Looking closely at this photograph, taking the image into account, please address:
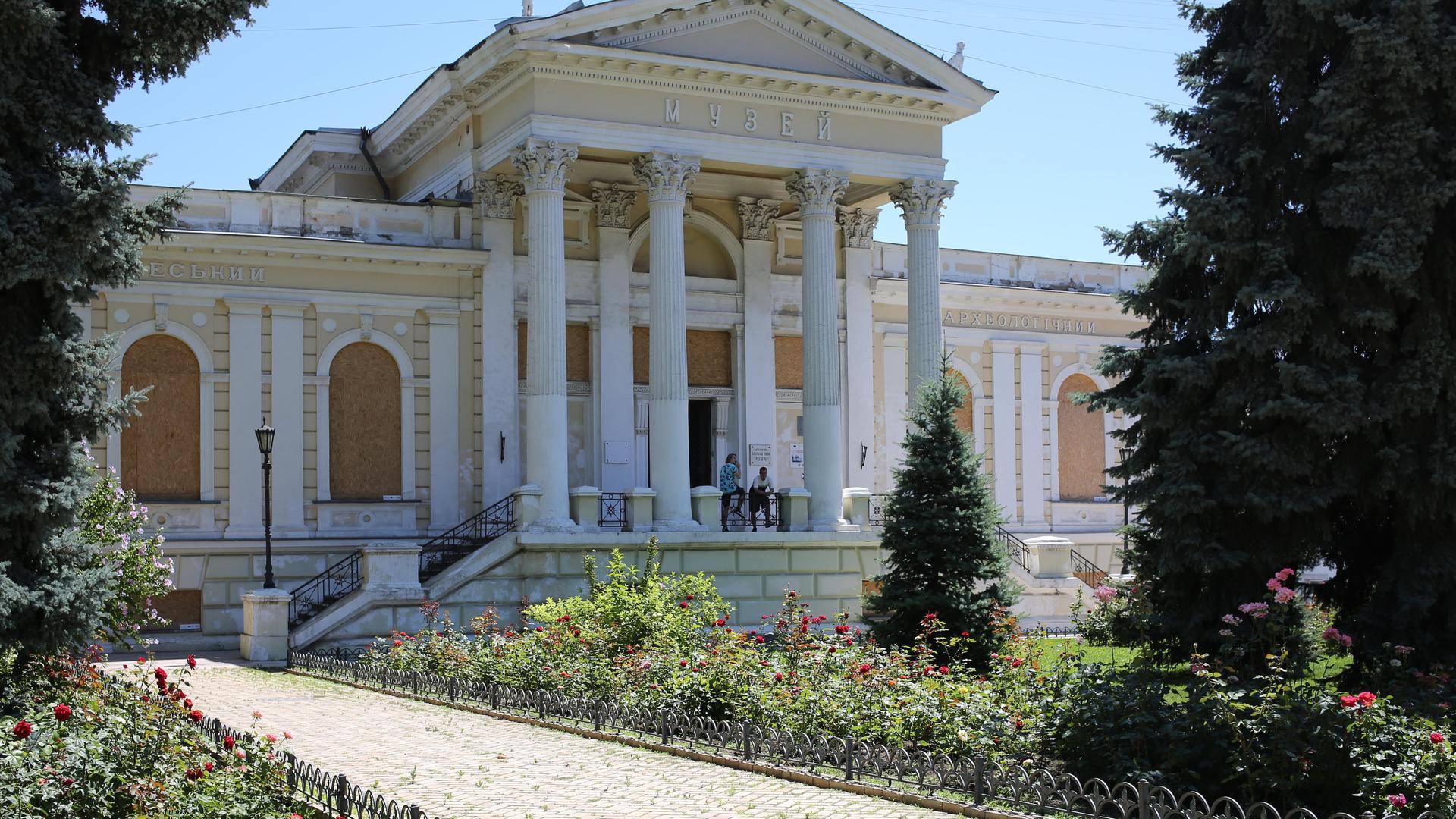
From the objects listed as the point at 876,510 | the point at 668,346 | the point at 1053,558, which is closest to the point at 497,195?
the point at 668,346

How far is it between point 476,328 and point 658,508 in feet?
19.2

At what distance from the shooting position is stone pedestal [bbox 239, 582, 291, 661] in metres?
25.2

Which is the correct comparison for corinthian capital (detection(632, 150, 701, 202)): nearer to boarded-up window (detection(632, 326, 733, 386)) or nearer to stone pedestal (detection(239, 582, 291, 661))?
boarded-up window (detection(632, 326, 733, 386))

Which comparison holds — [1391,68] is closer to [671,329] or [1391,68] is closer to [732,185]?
[671,329]

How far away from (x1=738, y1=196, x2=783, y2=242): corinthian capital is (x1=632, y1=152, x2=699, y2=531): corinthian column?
439 centimetres

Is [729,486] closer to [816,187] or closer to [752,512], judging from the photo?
[752,512]

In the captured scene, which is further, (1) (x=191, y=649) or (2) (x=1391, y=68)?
(1) (x=191, y=649)

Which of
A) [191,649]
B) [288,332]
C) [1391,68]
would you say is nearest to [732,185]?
[288,332]

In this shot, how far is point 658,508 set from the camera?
29.6 meters

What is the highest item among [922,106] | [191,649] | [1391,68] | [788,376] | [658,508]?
[922,106]

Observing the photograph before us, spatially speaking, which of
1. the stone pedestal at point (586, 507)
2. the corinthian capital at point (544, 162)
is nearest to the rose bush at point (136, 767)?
the stone pedestal at point (586, 507)

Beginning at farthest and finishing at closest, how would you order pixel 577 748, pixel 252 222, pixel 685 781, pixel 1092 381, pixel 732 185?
pixel 1092 381
pixel 732 185
pixel 252 222
pixel 577 748
pixel 685 781

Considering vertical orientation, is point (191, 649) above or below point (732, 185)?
below

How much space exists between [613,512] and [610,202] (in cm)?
700
